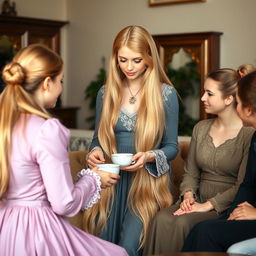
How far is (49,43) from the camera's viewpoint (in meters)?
7.75

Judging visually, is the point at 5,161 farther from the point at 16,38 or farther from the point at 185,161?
the point at 16,38

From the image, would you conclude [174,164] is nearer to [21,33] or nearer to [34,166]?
[34,166]

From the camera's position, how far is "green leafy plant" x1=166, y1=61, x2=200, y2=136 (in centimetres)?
670

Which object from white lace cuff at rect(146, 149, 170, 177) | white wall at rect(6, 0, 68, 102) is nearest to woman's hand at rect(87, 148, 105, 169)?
white lace cuff at rect(146, 149, 170, 177)

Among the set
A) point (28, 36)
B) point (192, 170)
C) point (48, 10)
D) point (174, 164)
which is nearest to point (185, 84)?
point (28, 36)

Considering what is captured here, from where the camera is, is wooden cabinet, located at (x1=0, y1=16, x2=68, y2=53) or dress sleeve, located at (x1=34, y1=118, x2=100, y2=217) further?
wooden cabinet, located at (x1=0, y1=16, x2=68, y2=53)

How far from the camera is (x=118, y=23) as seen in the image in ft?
24.2

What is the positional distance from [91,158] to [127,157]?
1.16 ft

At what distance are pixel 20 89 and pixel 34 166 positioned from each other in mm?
283

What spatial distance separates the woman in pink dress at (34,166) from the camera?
214 centimetres

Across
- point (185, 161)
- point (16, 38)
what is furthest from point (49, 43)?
point (185, 161)

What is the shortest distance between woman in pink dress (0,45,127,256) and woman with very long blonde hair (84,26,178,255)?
34.3 inches

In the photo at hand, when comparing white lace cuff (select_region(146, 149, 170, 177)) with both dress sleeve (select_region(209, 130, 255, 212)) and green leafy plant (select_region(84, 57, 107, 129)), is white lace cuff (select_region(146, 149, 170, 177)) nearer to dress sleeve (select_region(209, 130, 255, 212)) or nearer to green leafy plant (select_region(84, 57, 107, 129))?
dress sleeve (select_region(209, 130, 255, 212))

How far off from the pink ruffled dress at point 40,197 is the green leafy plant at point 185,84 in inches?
178
